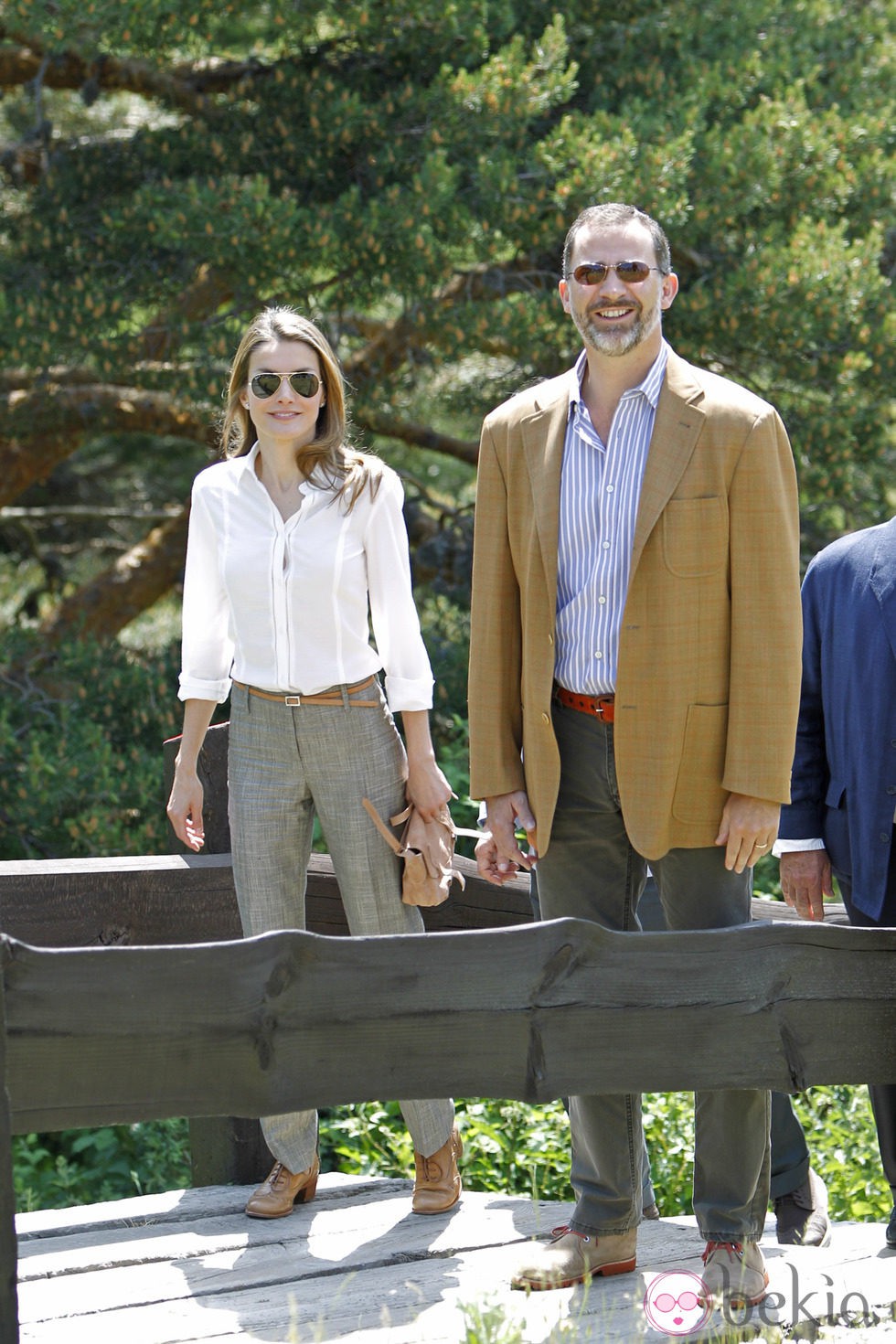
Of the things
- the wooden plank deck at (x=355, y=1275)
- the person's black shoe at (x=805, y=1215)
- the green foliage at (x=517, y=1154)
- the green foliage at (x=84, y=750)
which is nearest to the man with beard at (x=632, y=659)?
the wooden plank deck at (x=355, y=1275)

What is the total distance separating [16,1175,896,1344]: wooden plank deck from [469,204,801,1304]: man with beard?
134 mm

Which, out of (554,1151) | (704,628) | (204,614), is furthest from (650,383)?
(554,1151)

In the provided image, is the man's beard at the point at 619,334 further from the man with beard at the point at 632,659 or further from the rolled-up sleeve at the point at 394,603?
the rolled-up sleeve at the point at 394,603

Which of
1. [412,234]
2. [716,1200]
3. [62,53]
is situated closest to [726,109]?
[412,234]

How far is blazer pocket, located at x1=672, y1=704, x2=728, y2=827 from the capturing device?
279 cm

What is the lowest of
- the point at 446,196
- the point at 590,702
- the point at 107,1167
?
the point at 107,1167

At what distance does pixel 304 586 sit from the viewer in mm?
3158

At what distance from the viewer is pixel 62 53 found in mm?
7234

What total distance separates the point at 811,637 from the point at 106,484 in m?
8.55

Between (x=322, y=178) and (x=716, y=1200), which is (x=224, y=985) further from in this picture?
(x=322, y=178)

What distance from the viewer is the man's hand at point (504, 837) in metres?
2.95

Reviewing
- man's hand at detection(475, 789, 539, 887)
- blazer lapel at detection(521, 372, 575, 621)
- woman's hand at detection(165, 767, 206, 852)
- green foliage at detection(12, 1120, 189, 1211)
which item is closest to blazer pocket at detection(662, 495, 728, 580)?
blazer lapel at detection(521, 372, 575, 621)

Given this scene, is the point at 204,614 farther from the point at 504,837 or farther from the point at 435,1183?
the point at 435,1183

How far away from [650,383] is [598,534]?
305mm
